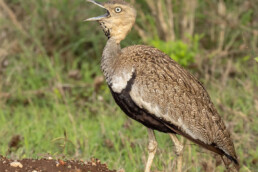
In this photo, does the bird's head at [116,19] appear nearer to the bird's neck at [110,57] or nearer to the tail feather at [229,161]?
the bird's neck at [110,57]

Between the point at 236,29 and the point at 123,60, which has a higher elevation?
the point at 123,60

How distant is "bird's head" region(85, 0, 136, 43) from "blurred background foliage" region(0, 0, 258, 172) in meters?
0.49

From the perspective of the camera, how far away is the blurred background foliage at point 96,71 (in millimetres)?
5484

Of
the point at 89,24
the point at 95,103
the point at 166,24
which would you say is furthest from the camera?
the point at 89,24

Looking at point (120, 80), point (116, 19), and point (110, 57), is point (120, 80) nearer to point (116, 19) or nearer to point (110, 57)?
point (110, 57)

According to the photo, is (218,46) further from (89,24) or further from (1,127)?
(1,127)

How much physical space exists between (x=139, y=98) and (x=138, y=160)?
3.49 ft

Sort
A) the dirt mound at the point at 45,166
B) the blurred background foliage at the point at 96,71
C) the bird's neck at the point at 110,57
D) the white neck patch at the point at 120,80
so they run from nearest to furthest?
the dirt mound at the point at 45,166 → the white neck patch at the point at 120,80 → the bird's neck at the point at 110,57 → the blurred background foliage at the point at 96,71

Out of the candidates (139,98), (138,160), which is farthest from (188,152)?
(139,98)

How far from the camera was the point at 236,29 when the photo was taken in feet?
24.0

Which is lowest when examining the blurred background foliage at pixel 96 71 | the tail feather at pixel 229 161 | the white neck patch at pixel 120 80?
the blurred background foliage at pixel 96 71

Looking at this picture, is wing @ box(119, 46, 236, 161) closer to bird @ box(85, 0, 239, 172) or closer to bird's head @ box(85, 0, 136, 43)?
bird @ box(85, 0, 239, 172)

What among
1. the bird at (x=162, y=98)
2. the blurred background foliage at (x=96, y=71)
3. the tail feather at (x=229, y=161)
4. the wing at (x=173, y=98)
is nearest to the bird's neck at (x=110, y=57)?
the bird at (x=162, y=98)

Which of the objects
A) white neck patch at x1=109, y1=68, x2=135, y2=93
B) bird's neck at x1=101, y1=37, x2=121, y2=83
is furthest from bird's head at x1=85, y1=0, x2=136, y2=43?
white neck patch at x1=109, y1=68, x2=135, y2=93
